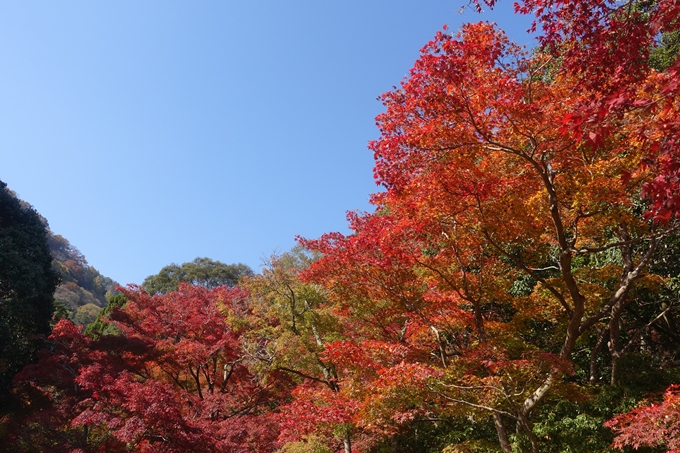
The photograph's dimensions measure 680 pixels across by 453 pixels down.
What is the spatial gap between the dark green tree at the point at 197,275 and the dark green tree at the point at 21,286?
72.0 feet

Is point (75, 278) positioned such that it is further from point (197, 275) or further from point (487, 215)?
point (487, 215)

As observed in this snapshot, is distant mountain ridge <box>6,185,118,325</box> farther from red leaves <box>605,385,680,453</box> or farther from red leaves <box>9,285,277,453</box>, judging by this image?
red leaves <box>605,385,680,453</box>

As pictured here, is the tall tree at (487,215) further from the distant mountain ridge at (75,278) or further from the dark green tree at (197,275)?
the distant mountain ridge at (75,278)

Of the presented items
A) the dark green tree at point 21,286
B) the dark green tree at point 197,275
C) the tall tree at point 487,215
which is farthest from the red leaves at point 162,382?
the dark green tree at point 197,275

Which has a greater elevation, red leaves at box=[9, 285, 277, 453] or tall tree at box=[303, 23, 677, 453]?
tall tree at box=[303, 23, 677, 453]

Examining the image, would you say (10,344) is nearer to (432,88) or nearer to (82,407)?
(82,407)

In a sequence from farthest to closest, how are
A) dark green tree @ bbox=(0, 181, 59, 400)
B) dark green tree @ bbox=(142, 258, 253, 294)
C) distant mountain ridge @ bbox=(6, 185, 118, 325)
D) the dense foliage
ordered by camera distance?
distant mountain ridge @ bbox=(6, 185, 118, 325) < dark green tree @ bbox=(142, 258, 253, 294) < dark green tree @ bbox=(0, 181, 59, 400) < the dense foliage

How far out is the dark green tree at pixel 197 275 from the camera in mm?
34781

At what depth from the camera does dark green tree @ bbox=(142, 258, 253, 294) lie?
114ft

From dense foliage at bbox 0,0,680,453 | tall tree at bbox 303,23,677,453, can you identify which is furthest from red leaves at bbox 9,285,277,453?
tall tree at bbox 303,23,677,453

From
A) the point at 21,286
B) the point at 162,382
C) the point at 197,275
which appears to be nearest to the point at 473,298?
the point at 162,382

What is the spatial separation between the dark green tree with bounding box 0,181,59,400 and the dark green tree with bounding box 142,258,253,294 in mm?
21953

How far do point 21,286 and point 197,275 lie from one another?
26.4m

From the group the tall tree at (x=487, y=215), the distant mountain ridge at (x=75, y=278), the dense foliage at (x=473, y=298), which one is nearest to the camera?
the dense foliage at (x=473, y=298)
